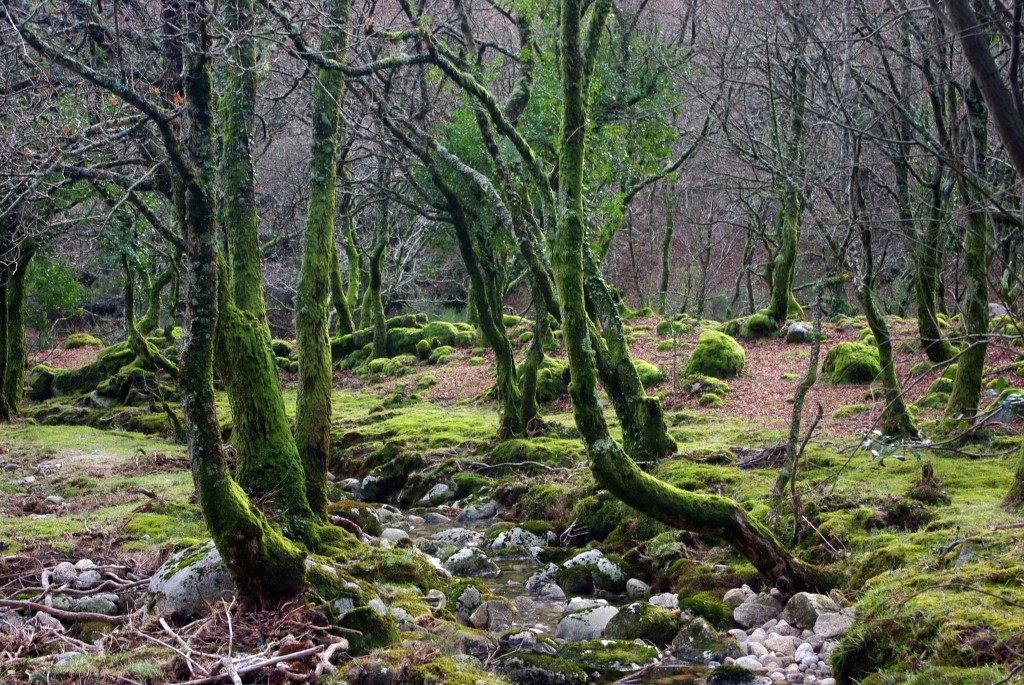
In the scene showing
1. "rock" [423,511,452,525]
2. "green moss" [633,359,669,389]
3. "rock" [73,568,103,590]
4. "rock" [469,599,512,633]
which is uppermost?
"green moss" [633,359,669,389]

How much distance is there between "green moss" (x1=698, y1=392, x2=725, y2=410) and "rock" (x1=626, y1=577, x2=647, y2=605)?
733 cm

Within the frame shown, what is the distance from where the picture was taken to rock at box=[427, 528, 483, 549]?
34.2ft

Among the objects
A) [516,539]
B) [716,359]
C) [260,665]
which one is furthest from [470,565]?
[716,359]

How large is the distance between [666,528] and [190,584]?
5.45 metres

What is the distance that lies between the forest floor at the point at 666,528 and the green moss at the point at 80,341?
44.8 ft

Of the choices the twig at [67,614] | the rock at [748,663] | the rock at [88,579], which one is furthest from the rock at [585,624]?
the rock at [88,579]

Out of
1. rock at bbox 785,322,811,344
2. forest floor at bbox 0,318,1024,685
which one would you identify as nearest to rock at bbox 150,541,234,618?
forest floor at bbox 0,318,1024,685

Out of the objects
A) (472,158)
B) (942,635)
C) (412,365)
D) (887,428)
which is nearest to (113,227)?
(472,158)

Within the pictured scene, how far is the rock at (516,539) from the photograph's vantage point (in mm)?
10312

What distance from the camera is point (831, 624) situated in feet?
21.4

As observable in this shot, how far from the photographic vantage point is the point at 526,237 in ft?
34.5

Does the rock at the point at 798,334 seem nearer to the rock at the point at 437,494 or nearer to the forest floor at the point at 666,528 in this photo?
the forest floor at the point at 666,528

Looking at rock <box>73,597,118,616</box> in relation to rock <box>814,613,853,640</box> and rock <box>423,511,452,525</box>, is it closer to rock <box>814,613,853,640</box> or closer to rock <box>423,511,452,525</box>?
rock <box>814,613,853,640</box>

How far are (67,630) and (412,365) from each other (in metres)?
18.8
